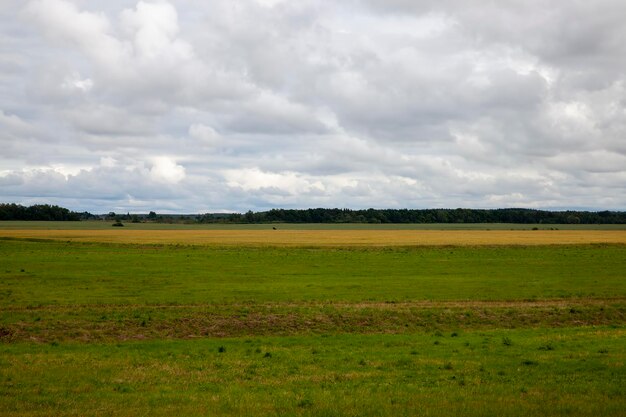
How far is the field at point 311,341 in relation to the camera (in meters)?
14.2

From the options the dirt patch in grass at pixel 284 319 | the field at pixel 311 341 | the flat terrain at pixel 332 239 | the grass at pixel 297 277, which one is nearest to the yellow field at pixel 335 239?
the flat terrain at pixel 332 239

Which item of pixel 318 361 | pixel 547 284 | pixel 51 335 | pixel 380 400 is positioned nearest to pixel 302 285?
pixel 547 284

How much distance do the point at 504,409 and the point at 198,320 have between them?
18151mm

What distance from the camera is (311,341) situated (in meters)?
24.0

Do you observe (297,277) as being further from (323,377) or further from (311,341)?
(323,377)

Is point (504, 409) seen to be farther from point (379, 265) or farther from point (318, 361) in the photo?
point (379, 265)

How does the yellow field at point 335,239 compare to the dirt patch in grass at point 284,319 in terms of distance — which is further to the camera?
the yellow field at point 335,239

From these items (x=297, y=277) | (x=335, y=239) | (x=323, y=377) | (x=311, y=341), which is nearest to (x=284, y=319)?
(x=311, y=341)

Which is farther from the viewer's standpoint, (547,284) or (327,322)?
(547,284)

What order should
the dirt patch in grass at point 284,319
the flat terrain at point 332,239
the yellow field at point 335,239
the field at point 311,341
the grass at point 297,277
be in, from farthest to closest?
the yellow field at point 335,239 < the flat terrain at point 332,239 < the grass at point 297,277 < the dirt patch in grass at point 284,319 < the field at point 311,341

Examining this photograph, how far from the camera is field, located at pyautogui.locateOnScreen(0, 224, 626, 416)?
46.7 feet

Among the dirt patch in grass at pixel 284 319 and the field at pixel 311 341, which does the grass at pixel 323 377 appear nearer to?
the field at pixel 311 341

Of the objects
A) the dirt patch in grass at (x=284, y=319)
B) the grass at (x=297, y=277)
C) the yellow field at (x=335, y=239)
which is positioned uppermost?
the yellow field at (x=335, y=239)

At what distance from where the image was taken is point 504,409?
13.1m
